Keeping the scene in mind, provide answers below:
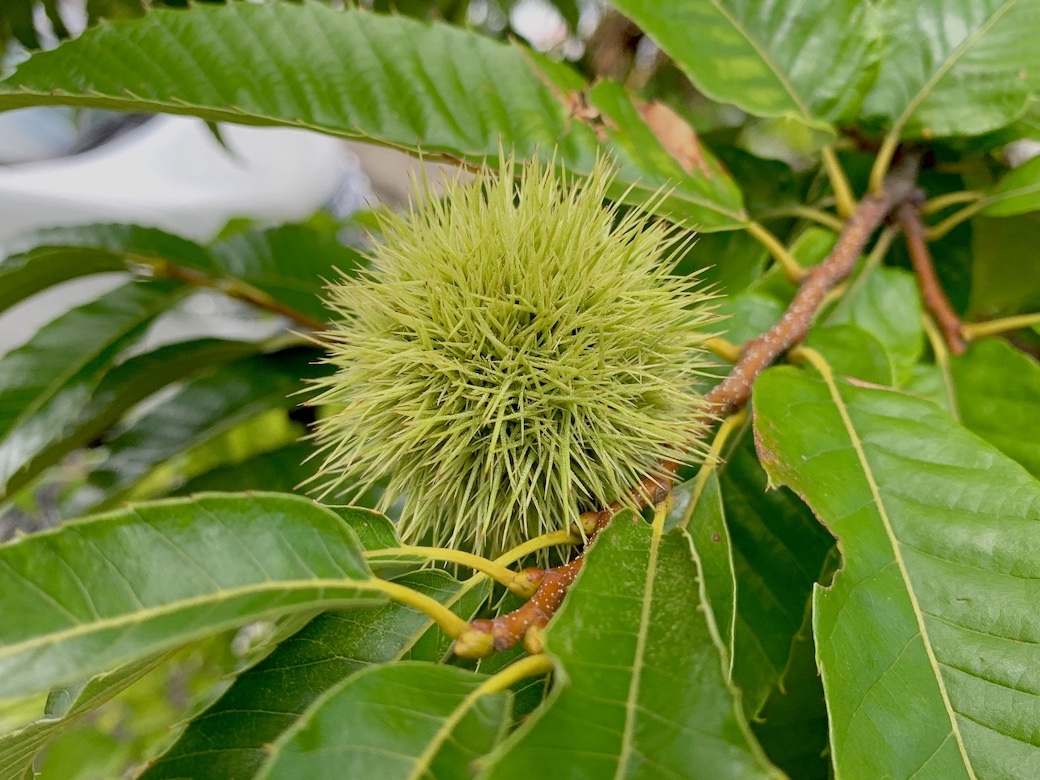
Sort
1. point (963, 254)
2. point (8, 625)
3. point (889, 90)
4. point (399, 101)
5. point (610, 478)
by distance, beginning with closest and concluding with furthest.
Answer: point (8, 625) < point (610, 478) < point (399, 101) < point (889, 90) < point (963, 254)

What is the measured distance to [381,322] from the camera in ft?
1.69

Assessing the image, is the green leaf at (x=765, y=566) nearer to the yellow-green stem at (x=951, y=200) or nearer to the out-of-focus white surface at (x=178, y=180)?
the yellow-green stem at (x=951, y=200)

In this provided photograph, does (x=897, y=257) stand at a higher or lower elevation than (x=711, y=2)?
lower

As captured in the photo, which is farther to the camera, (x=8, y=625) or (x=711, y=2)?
(x=711, y=2)

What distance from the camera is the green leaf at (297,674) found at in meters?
0.40

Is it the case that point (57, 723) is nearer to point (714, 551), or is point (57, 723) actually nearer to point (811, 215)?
point (714, 551)

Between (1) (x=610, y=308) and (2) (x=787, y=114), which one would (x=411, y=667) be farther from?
(2) (x=787, y=114)

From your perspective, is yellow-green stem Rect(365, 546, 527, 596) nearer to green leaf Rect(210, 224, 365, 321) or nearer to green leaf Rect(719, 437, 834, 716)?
green leaf Rect(719, 437, 834, 716)

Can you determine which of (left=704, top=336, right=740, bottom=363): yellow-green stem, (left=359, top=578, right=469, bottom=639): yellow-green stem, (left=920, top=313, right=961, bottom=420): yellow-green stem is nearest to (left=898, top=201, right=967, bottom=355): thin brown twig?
(left=920, top=313, right=961, bottom=420): yellow-green stem

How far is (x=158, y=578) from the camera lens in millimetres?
335

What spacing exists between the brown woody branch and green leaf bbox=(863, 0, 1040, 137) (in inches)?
2.8

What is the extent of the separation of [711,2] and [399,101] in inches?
13.0

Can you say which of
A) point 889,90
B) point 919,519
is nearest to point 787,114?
point 889,90

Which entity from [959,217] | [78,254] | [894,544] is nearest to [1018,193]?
[959,217]
